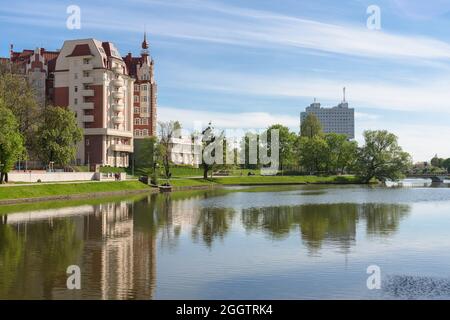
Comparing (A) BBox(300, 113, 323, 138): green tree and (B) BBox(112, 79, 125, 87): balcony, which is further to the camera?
(A) BBox(300, 113, 323, 138): green tree

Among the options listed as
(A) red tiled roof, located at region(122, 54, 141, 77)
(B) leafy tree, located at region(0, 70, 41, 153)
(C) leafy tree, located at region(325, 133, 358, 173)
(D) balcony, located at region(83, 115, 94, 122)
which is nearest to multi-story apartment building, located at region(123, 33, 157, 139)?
(A) red tiled roof, located at region(122, 54, 141, 77)

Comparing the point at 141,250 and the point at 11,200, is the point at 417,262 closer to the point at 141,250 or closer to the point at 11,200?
the point at 141,250

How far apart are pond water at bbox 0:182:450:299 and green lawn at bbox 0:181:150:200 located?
1271 centimetres

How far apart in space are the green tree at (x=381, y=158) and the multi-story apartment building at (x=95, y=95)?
55198 mm

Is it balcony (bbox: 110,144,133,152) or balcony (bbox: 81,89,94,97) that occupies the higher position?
balcony (bbox: 81,89,94,97)

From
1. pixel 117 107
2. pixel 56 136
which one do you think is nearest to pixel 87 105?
pixel 117 107

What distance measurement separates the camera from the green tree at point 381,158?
12962 centimetres

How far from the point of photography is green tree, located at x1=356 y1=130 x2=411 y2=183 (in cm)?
12962

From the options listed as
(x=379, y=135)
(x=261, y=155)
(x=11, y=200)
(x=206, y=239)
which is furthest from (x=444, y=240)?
(x=261, y=155)

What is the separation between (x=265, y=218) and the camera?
4362 centimetres

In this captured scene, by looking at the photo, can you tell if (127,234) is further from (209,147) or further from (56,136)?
(209,147)

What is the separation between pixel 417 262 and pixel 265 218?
1989 centimetres

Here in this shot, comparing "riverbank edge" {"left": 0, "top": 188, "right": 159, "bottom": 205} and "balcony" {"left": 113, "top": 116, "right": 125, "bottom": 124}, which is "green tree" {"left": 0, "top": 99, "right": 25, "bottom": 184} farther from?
"balcony" {"left": 113, "top": 116, "right": 125, "bottom": 124}
